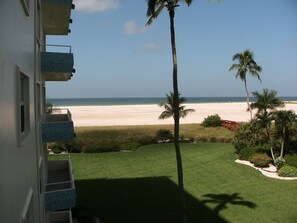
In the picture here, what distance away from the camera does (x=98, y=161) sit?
109 feet

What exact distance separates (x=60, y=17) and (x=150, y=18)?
13.6 ft

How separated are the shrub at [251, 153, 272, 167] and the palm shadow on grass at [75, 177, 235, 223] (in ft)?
26.6

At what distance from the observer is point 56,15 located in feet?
46.6

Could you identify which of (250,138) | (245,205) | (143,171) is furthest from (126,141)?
(245,205)

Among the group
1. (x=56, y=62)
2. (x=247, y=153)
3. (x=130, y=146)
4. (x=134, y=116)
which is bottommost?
(x=130, y=146)

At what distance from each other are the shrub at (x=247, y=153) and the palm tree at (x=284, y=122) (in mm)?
2775

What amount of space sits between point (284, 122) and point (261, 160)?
3.68 meters

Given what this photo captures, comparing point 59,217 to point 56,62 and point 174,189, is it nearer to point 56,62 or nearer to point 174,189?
point 56,62

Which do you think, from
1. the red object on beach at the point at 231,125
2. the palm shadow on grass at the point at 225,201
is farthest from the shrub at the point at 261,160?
the red object on beach at the point at 231,125

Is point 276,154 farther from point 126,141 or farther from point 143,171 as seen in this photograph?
point 126,141

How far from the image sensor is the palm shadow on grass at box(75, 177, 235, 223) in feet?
62.5

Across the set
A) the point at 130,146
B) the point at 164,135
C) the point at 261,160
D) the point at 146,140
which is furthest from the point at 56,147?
the point at 261,160

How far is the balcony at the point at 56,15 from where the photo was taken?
→ 12.6 m

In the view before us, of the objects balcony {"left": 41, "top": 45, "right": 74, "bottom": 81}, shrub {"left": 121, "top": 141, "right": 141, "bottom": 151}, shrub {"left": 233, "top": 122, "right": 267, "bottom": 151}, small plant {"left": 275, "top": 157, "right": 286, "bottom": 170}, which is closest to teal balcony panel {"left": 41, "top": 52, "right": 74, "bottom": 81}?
balcony {"left": 41, "top": 45, "right": 74, "bottom": 81}
